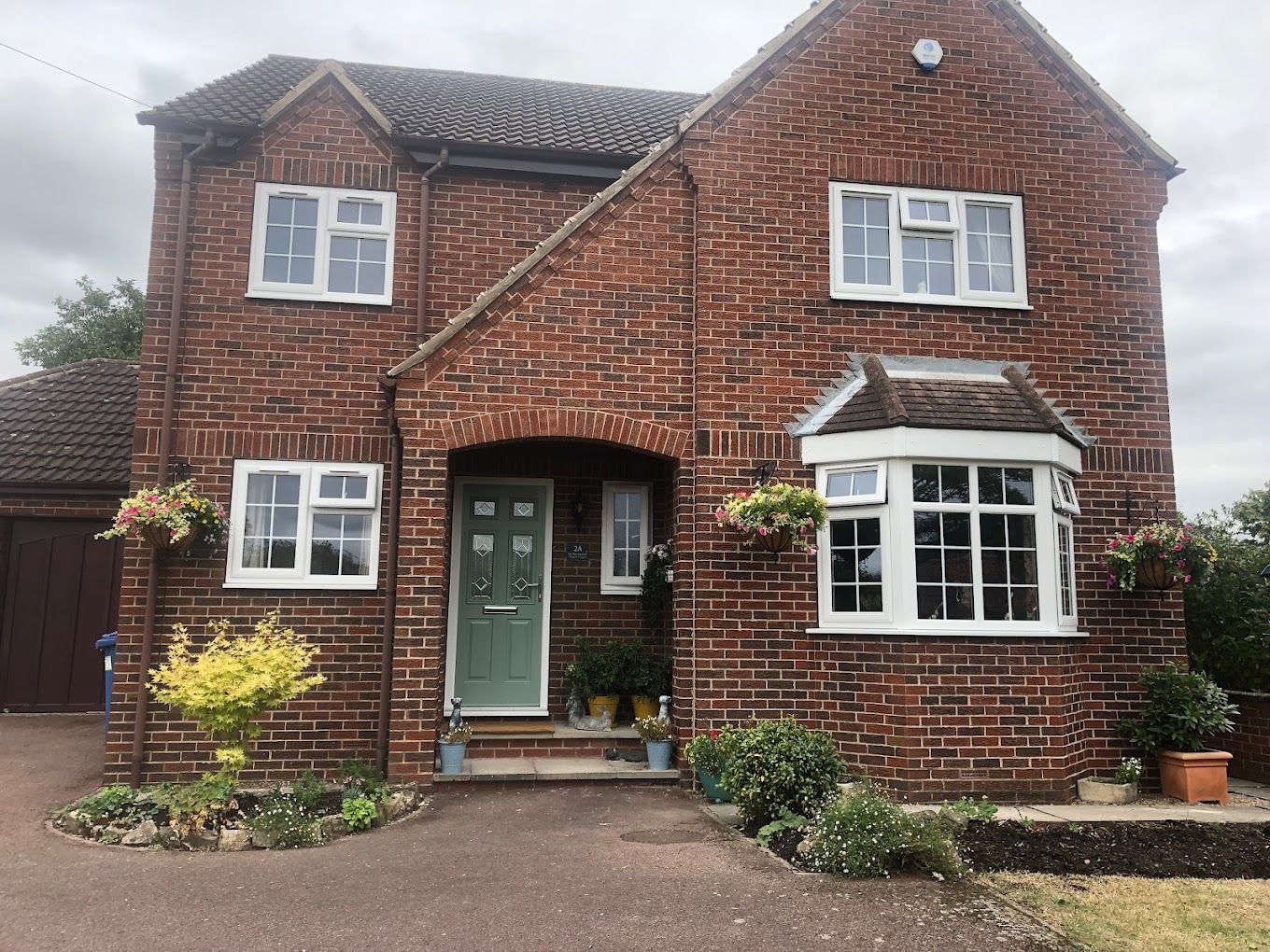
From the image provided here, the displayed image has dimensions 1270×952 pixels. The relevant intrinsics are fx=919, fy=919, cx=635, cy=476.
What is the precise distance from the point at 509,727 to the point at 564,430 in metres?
3.15

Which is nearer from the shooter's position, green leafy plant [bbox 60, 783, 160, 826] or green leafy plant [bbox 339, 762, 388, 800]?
green leafy plant [bbox 60, 783, 160, 826]

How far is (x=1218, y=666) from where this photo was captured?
9.77 m

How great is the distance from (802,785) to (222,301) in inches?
281

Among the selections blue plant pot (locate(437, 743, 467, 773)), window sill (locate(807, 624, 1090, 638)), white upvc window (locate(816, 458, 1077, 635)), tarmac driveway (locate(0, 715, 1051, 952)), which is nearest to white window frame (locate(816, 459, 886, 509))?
white upvc window (locate(816, 458, 1077, 635))

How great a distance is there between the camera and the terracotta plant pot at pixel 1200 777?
8.27 metres

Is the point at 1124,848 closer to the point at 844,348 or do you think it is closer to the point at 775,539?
the point at 775,539

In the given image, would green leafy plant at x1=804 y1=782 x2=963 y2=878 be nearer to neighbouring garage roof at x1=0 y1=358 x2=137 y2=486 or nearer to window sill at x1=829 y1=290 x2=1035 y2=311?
window sill at x1=829 y1=290 x2=1035 y2=311

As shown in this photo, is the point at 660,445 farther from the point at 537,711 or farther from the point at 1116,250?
the point at 1116,250

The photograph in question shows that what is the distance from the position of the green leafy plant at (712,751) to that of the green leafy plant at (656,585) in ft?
6.48

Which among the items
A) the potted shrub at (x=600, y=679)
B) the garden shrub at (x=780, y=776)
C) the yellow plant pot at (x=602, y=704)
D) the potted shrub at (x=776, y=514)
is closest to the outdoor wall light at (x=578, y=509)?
the potted shrub at (x=600, y=679)

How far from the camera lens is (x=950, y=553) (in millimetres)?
8320

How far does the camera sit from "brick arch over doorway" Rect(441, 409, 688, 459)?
8.52 m

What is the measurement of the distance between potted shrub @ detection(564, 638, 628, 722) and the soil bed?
3794 millimetres

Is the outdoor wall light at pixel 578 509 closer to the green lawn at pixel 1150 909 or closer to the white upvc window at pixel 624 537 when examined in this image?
the white upvc window at pixel 624 537
